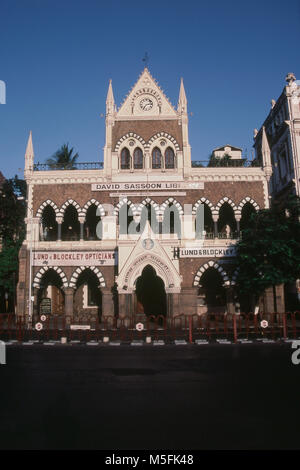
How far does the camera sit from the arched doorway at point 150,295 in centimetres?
2805

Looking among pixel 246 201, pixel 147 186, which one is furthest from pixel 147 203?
pixel 246 201

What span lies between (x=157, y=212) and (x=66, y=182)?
7.94m

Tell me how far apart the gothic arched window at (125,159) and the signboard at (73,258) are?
24.6ft

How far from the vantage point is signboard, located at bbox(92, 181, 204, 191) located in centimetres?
2844

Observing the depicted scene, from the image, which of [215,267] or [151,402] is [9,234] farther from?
[151,402]

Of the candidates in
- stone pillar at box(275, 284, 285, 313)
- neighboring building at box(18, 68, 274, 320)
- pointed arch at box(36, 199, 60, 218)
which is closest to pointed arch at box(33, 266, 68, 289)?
neighboring building at box(18, 68, 274, 320)

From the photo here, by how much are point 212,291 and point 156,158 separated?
475 inches

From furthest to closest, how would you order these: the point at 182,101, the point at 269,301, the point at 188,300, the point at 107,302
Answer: the point at 182,101, the point at 107,302, the point at 188,300, the point at 269,301

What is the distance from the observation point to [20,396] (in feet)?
24.0

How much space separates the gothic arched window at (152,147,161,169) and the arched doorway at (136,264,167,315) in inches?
349

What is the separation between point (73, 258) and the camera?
27.6 metres

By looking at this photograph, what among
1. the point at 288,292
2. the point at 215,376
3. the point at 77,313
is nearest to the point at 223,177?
the point at 288,292

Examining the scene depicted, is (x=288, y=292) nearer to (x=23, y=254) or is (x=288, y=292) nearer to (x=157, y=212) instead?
(x=157, y=212)

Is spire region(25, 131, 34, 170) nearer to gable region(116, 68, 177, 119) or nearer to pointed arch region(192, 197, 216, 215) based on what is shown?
gable region(116, 68, 177, 119)
